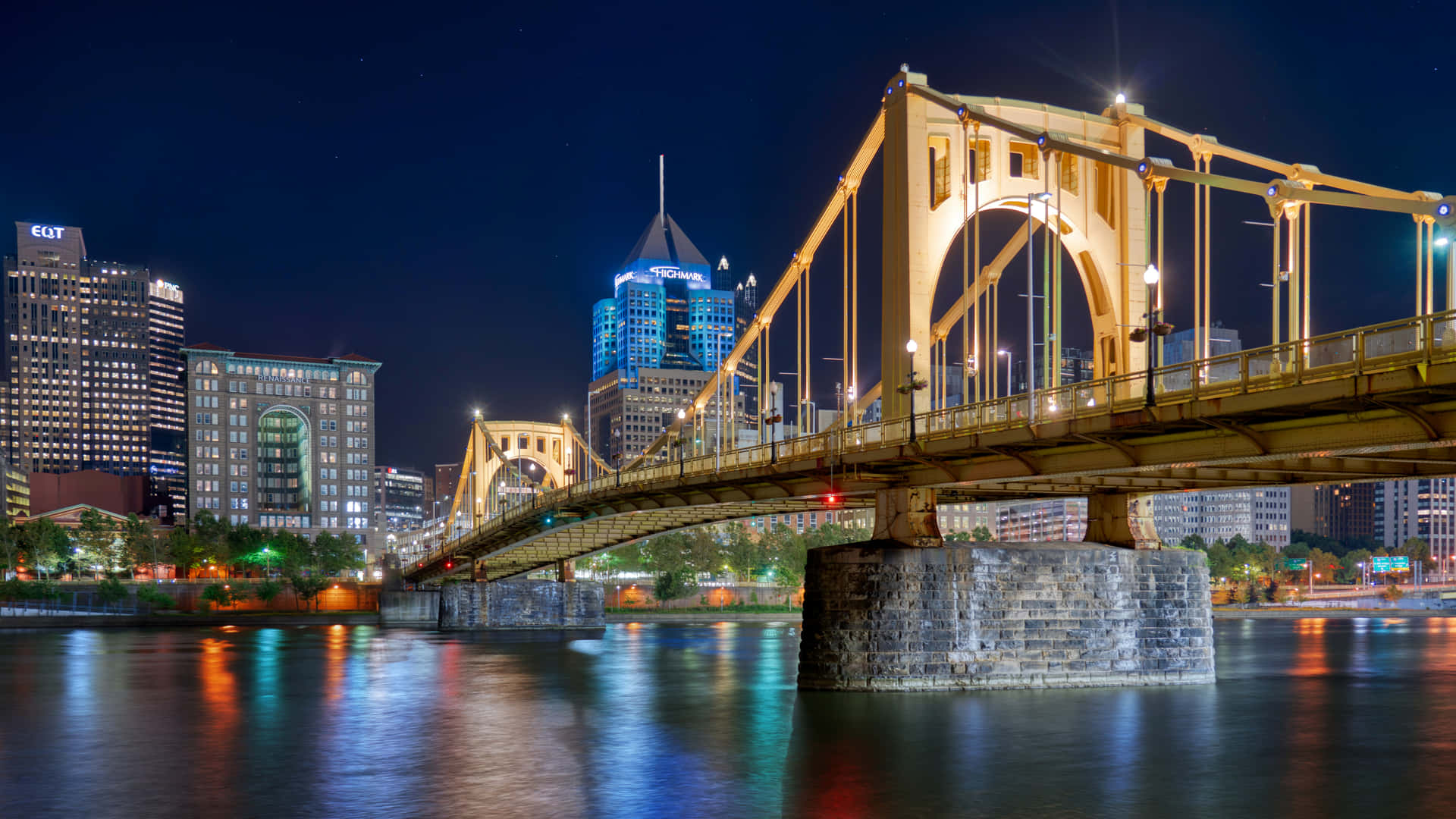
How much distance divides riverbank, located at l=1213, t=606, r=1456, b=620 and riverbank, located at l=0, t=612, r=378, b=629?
7893 cm

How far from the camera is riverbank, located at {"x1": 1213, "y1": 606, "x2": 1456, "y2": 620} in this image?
461 feet

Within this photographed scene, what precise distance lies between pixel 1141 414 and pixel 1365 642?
222 ft

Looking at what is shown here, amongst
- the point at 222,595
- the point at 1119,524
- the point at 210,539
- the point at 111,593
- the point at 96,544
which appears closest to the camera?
the point at 1119,524

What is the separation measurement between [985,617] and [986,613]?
0.30 ft

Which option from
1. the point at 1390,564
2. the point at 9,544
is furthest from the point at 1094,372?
the point at 1390,564

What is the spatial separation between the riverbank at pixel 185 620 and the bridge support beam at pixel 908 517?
72624mm

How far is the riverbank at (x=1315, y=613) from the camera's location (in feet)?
461

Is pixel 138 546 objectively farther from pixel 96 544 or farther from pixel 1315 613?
pixel 1315 613

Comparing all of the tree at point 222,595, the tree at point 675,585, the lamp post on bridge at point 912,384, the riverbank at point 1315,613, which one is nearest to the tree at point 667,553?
the tree at point 675,585

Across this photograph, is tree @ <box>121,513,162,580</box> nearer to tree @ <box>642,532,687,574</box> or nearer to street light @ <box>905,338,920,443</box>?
tree @ <box>642,532,687,574</box>

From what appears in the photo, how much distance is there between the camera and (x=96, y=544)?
13475 cm

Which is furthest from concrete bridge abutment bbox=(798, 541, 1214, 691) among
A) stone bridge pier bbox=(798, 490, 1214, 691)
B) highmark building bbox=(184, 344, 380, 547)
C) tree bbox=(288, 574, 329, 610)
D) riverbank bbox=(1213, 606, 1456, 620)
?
highmark building bbox=(184, 344, 380, 547)

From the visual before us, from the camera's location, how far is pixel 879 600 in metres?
37.5

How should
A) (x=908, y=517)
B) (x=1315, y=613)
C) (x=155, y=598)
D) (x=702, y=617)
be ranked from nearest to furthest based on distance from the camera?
(x=908, y=517) → (x=155, y=598) → (x=702, y=617) → (x=1315, y=613)
